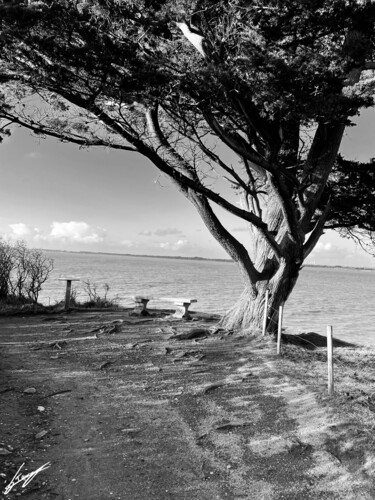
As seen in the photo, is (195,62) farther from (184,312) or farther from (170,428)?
(184,312)

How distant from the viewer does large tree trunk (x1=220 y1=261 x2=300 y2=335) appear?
931 centimetres

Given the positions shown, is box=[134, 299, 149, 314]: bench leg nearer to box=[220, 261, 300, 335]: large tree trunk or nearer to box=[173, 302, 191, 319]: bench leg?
box=[173, 302, 191, 319]: bench leg

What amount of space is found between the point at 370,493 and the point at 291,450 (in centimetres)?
83

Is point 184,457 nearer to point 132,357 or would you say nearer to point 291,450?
point 291,450

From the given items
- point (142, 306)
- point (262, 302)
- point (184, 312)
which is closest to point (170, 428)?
point (262, 302)

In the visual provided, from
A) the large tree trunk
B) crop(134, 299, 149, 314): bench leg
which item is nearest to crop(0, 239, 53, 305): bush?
crop(134, 299, 149, 314): bench leg

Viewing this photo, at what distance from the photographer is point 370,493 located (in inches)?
135

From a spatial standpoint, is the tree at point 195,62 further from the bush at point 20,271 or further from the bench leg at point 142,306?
the bush at point 20,271

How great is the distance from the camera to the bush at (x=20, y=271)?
43.7 feet

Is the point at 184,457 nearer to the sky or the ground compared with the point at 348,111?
nearer to the ground

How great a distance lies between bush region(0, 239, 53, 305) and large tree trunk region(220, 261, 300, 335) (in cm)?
705

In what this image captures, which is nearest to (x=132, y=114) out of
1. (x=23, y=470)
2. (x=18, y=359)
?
(x=18, y=359)

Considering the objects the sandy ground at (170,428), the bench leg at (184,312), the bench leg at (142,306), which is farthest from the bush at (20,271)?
the sandy ground at (170,428)

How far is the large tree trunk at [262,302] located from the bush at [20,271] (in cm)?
705
